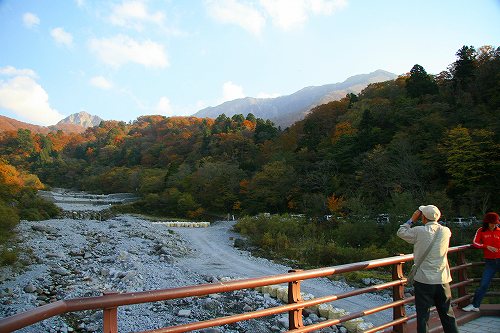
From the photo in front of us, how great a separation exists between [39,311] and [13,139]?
84389mm

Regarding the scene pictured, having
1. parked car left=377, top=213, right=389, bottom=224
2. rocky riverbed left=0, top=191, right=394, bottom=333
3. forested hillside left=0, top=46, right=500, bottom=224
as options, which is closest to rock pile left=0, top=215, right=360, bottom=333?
rocky riverbed left=0, top=191, right=394, bottom=333

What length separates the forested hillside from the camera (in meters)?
21.0

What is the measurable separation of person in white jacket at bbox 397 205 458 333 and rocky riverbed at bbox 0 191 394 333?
5.00 metres

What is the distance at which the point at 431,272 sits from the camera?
3.09m

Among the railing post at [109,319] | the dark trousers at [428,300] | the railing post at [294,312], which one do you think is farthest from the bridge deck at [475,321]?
the railing post at [109,319]

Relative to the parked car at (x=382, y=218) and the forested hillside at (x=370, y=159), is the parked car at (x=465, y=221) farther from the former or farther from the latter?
the parked car at (x=382, y=218)

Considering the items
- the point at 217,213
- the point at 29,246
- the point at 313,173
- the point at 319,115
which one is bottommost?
the point at 217,213

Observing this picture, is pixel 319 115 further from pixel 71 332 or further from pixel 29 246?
pixel 71 332

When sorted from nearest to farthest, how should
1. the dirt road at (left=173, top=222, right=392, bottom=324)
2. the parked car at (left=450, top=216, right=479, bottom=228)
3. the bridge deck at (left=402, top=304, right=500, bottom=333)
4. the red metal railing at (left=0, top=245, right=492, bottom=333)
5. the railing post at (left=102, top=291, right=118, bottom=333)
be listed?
the red metal railing at (left=0, top=245, right=492, bottom=333)
the railing post at (left=102, top=291, right=118, bottom=333)
the bridge deck at (left=402, top=304, right=500, bottom=333)
the dirt road at (left=173, top=222, right=392, bottom=324)
the parked car at (left=450, top=216, right=479, bottom=228)

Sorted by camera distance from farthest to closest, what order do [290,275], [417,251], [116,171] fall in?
1. [116,171]
2. [417,251]
3. [290,275]

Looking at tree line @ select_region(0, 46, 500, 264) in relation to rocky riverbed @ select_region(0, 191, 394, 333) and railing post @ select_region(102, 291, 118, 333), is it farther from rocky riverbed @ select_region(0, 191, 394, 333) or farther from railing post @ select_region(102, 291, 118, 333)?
railing post @ select_region(102, 291, 118, 333)

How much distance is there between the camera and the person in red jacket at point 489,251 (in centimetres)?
440

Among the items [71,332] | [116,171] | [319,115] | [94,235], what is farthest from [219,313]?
[116,171]

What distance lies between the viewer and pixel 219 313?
861 centimetres
